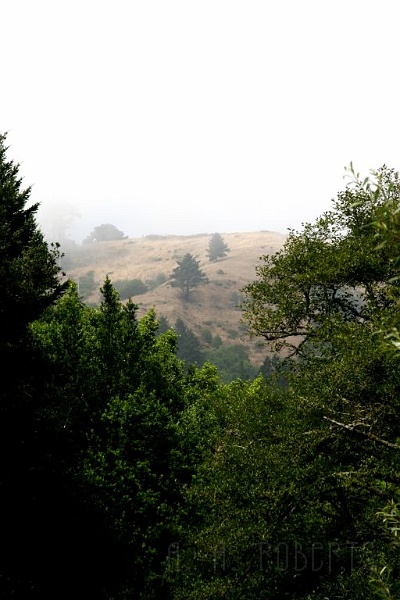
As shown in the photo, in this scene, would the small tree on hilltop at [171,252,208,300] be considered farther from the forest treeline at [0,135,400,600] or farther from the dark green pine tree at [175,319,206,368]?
the forest treeline at [0,135,400,600]

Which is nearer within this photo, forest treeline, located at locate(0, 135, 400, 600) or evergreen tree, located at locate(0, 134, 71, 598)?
forest treeline, located at locate(0, 135, 400, 600)

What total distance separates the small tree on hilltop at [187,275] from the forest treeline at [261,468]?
490ft

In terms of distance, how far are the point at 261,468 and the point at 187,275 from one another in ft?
523

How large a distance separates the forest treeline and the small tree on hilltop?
14936 centimetres

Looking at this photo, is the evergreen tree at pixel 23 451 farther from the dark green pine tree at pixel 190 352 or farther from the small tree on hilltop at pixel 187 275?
the small tree on hilltop at pixel 187 275

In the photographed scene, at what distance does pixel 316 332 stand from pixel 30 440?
9.37m

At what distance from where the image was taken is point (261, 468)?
13852 mm

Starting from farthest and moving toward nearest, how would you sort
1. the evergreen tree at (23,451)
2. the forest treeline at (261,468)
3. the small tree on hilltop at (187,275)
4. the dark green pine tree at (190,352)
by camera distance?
the small tree on hilltop at (187,275) → the dark green pine tree at (190,352) → the evergreen tree at (23,451) → the forest treeline at (261,468)

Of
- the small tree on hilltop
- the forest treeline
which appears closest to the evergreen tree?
the forest treeline

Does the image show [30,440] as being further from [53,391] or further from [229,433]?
[229,433]

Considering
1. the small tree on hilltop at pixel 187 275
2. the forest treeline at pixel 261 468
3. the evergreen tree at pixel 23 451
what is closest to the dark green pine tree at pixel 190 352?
the small tree on hilltop at pixel 187 275

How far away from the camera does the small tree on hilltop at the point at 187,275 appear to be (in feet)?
558

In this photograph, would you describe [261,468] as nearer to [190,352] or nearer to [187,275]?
[190,352]

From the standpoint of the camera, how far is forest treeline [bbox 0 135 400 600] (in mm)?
13195
